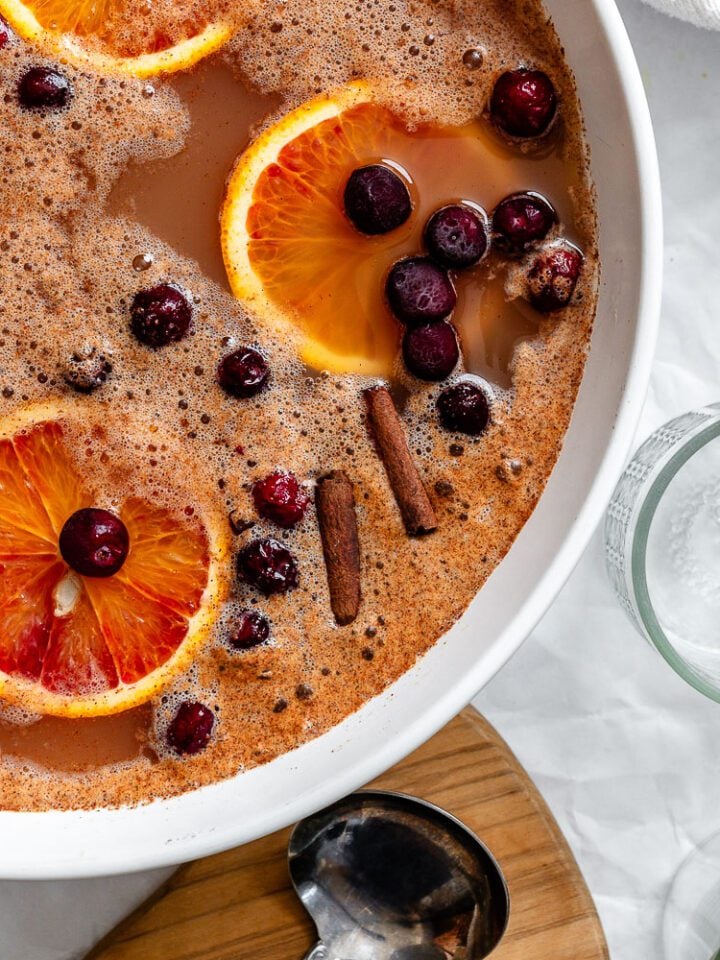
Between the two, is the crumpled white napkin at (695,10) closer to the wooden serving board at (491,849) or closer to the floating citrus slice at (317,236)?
the floating citrus slice at (317,236)

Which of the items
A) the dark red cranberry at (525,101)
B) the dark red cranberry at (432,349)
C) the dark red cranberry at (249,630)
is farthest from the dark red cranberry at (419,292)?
the dark red cranberry at (249,630)

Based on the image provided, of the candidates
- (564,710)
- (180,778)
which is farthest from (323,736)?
(564,710)

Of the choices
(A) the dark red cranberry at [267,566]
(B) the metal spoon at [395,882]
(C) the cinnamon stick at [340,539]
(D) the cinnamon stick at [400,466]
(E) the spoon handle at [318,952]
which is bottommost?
(E) the spoon handle at [318,952]

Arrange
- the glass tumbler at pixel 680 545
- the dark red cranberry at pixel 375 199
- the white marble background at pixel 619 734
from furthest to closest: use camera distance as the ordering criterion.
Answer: the white marble background at pixel 619 734, the glass tumbler at pixel 680 545, the dark red cranberry at pixel 375 199

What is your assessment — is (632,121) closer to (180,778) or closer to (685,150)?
(685,150)

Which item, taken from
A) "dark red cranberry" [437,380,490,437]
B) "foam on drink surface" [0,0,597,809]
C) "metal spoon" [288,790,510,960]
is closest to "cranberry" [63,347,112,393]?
"foam on drink surface" [0,0,597,809]

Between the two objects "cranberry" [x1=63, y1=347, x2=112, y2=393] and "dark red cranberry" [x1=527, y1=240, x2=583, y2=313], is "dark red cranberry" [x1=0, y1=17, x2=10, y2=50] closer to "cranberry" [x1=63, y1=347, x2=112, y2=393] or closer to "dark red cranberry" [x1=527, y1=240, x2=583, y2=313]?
"cranberry" [x1=63, y1=347, x2=112, y2=393]
